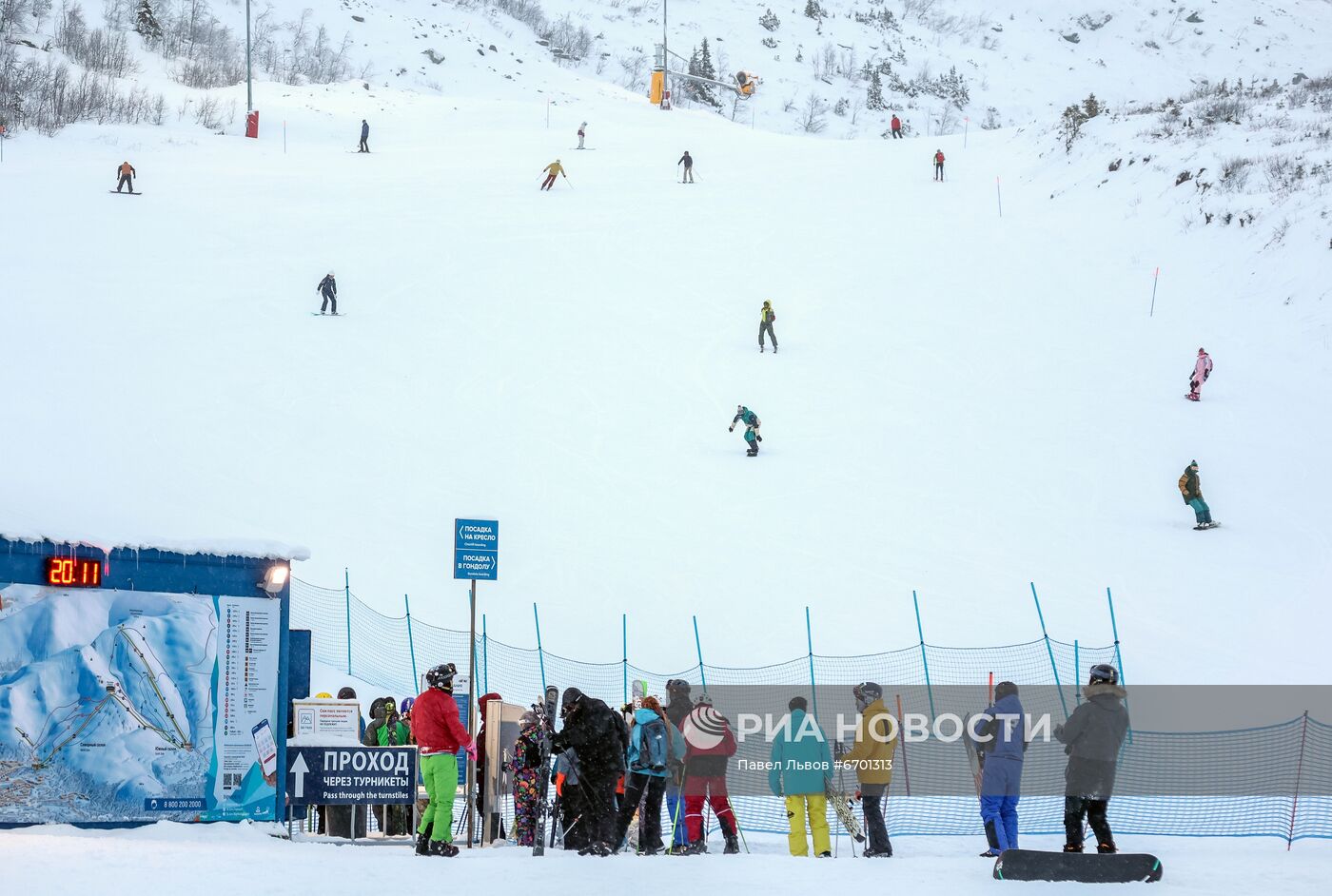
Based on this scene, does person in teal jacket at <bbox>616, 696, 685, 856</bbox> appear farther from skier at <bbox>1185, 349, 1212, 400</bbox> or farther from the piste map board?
skier at <bbox>1185, 349, 1212, 400</bbox>

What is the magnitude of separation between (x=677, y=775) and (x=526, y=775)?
1218 mm

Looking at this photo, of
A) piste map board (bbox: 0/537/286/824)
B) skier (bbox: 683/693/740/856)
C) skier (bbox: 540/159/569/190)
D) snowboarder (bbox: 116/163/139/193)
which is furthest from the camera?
skier (bbox: 540/159/569/190)

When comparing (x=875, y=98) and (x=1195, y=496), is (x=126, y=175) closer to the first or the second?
(x=1195, y=496)

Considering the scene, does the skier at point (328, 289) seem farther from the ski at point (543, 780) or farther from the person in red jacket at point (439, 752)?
the person in red jacket at point (439, 752)

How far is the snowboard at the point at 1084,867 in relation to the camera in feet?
29.9

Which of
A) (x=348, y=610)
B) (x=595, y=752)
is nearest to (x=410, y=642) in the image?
(x=348, y=610)

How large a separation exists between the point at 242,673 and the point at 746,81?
48802 millimetres

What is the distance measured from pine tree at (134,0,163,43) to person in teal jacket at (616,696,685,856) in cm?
8580

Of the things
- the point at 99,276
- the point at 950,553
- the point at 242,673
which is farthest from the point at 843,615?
the point at 99,276

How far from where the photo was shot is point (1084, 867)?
914cm

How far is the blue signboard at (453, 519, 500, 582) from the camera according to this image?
1191 cm

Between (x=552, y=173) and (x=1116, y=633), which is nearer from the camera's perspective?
(x=1116, y=633)

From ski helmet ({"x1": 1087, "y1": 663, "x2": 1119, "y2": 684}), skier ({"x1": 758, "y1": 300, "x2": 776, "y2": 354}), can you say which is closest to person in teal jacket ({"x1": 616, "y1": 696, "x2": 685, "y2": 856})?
ski helmet ({"x1": 1087, "y1": 663, "x2": 1119, "y2": 684})

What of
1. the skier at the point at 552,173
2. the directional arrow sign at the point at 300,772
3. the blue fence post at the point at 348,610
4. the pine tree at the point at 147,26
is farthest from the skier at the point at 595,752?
the pine tree at the point at 147,26
